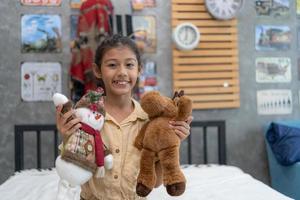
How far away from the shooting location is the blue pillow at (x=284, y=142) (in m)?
2.20

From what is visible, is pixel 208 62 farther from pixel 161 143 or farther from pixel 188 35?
pixel 161 143

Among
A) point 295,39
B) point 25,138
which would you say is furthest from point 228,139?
point 25,138

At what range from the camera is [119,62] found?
0.91 meters

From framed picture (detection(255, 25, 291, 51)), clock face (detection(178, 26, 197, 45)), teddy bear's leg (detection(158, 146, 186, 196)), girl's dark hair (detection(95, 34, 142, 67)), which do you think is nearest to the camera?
teddy bear's leg (detection(158, 146, 186, 196))

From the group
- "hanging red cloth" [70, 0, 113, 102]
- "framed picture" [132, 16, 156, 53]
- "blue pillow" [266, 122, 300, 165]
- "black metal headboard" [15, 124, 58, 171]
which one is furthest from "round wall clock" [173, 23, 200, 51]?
"black metal headboard" [15, 124, 58, 171]

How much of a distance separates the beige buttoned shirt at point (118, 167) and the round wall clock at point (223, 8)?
5.74 ft

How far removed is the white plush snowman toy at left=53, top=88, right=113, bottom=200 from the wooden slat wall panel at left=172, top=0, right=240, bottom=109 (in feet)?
5.47

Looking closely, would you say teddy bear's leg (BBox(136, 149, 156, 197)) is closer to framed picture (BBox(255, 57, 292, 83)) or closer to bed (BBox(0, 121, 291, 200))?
bed (BBox(0, 121, 291, 200))

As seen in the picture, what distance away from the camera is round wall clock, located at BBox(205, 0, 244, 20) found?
98.1 inches

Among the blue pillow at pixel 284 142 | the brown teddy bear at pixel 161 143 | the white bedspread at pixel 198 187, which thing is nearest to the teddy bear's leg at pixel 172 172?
the brown teddy bear at pixel 161 143

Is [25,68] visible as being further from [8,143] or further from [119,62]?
[119,62]

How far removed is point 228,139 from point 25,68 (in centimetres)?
149

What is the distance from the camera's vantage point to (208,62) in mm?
2545

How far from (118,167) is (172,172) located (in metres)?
0.15
